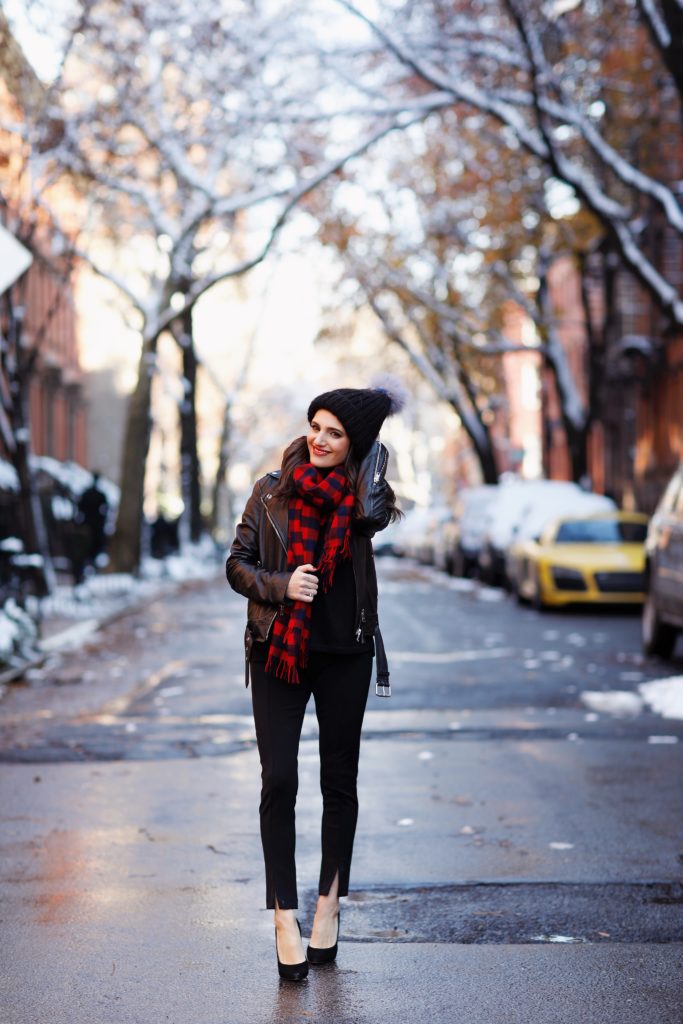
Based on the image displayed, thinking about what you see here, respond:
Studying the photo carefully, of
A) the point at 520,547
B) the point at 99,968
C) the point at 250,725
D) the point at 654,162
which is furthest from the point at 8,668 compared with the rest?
the point at 654,162

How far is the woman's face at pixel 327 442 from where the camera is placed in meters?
5.16

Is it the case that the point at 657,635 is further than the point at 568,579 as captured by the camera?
No

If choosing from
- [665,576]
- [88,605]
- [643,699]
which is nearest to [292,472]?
[643,699]

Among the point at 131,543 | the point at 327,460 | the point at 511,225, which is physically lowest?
the point at 131,543

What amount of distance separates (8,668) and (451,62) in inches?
486

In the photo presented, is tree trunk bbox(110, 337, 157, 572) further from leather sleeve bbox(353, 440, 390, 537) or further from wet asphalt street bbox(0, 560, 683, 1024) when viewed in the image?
leather sleeve bbox(353, 440, 390, 537)

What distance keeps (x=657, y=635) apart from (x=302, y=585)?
10.7 meters

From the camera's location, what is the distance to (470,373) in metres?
48.9

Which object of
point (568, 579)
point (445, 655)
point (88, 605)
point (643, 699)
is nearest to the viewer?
point (643, 699)

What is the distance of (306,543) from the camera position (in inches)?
201

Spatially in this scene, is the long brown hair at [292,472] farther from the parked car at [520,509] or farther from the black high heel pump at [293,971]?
the parked car at [520,509]

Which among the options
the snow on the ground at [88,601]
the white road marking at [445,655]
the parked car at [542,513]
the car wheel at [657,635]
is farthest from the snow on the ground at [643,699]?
the parked car at [542,513]

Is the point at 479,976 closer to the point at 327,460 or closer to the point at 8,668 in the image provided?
the point at 327,460

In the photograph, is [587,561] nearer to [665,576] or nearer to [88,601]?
[88,601]
